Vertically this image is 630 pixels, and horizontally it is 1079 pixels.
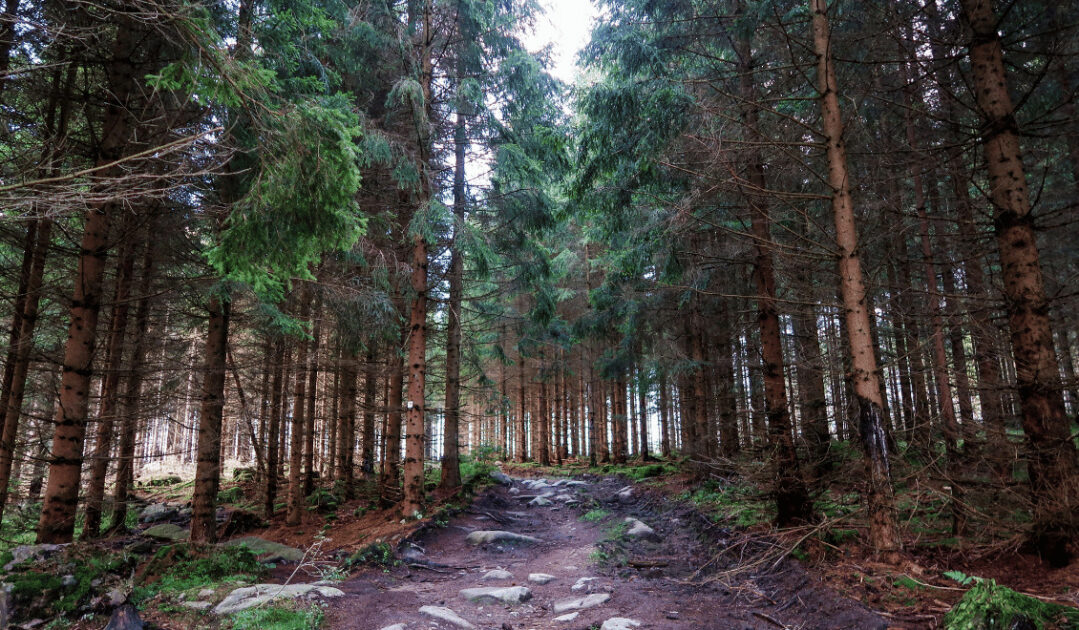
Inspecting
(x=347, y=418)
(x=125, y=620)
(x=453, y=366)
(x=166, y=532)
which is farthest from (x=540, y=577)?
(x=166, y=532)

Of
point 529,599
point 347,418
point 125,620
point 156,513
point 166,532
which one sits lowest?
point 156,513

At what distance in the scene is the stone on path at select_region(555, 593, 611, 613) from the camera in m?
5.48

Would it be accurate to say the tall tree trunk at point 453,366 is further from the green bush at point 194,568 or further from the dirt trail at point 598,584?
the green bush at point 194,568

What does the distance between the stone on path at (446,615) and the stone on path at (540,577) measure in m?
1.67

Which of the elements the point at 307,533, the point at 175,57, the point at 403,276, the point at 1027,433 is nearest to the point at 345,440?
the point at 307,533

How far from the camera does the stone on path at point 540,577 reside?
674 cm

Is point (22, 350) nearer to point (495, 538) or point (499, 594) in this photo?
point (499, 594)

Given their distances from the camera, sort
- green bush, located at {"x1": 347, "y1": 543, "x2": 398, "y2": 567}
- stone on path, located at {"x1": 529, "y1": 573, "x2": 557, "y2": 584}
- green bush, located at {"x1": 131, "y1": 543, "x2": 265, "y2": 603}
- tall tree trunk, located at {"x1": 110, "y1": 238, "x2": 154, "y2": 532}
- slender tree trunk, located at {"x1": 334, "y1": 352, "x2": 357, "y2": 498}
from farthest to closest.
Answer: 1. slender tree trunk, located at {"x1": 334, "y1": 352, "x2": 357, "y2": 498}
2. tall tree trunk, located at {"x1": 110, "y1": 238, "x2": 154, "y2": 532}
3. green bush, located at {"x1": 347, "y1": 543, "x2": 398, "y2": 567}
4. stone on path, located at {"x1": 529, "y1": 573, "x2": 557, "y2": 584}
5. green bush, located at {"x1": 131, "y1": 543, "x2": 265, "y2": 603}

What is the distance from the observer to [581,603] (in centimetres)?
555

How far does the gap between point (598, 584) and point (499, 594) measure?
1.28 metres

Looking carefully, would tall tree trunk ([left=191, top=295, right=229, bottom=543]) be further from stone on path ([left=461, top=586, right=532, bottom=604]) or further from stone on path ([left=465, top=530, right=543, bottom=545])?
stone on path ([left=461, top=586, right=532, bottom=604])

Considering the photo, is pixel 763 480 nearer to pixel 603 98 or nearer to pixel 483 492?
pixel 603 98

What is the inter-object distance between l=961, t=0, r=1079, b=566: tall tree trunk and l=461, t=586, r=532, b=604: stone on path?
16.6 feet

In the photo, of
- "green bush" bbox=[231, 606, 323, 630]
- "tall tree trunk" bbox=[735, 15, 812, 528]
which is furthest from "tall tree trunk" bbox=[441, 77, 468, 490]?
"green bush" bbox=[231, 606, 323, 630]
